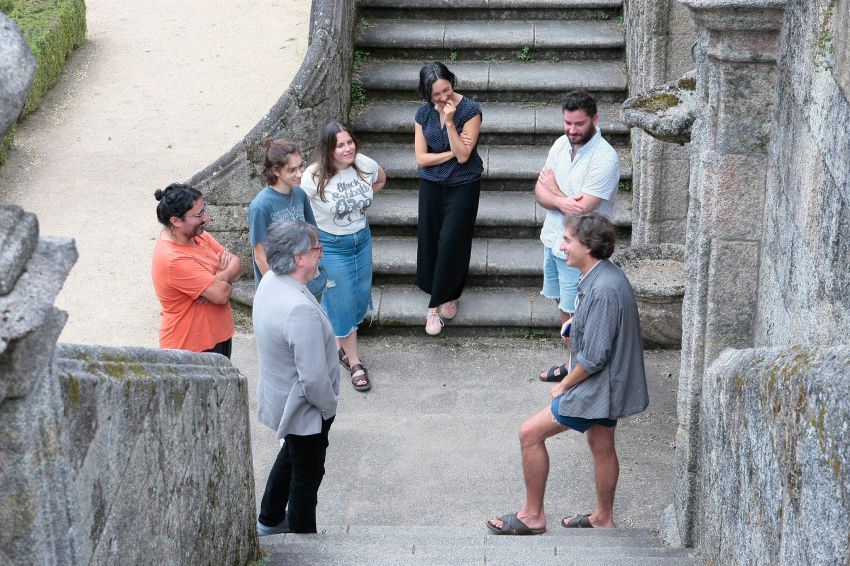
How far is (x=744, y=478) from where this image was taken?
3.58 metres

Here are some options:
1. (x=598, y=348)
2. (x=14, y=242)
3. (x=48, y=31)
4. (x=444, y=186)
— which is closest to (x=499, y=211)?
(x=444, y=186)

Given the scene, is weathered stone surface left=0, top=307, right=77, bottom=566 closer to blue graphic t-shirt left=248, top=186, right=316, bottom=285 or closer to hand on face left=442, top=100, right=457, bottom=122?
blue graphic t-shirt left=248, top=186, right=316, bottom=285

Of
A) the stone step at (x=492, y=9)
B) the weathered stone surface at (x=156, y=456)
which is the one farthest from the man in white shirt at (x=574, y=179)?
the stone step at (x=492, y=9)

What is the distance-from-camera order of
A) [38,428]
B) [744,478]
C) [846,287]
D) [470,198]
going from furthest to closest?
[470,198], [744,478], [846,287], [38,428]

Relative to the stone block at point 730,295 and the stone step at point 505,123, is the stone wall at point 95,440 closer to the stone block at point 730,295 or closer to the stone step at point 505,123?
the stone block at point 730,295

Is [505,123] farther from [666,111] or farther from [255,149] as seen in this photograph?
[666,111]

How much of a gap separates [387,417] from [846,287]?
3998 mm

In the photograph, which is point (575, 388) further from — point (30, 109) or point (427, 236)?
point (30, 109)

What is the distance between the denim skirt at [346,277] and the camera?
694 centimetres

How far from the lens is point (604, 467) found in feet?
17.9

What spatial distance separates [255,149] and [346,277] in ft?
4.72

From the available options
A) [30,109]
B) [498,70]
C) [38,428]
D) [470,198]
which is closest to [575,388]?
[470,198]

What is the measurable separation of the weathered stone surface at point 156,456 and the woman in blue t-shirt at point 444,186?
2.91 m

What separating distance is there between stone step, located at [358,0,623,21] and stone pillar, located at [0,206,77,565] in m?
7.73
